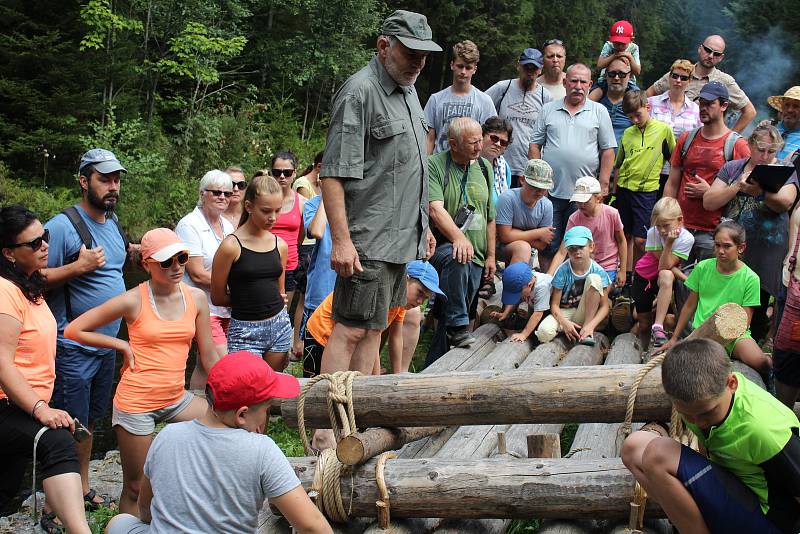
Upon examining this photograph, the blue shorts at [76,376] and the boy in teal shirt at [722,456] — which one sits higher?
the boy in teal shirt at [722,456]

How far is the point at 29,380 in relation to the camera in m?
5.02

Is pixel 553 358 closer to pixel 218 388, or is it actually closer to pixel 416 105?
pixel 416 105

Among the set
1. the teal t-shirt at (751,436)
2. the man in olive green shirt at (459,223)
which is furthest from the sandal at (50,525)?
the teal t-shirt at (751,436)

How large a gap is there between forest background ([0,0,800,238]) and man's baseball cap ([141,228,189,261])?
12900 millimetres

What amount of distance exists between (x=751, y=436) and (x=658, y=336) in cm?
448

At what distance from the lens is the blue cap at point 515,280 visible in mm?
8672

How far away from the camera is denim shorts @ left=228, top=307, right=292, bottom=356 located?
243 inches

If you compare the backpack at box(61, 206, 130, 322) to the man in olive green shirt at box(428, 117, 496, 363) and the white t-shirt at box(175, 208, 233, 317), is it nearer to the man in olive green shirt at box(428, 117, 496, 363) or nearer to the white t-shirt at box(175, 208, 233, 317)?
the white t-shirt at box(175, 208, 233, 317)

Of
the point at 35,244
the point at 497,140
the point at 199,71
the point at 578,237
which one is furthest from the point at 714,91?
the point at 199,71

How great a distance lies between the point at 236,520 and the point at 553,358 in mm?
4799

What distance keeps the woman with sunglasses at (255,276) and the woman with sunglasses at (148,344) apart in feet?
1.90

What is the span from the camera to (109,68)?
19.9 meters

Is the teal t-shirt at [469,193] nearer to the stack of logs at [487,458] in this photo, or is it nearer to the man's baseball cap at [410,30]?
the man's baseball cap at [410,30]

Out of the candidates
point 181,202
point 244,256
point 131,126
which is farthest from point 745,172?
point 131,126
